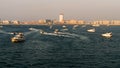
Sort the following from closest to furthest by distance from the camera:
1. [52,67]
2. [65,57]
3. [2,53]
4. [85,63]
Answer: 1. [52,67]
2. [85,63]
3. [65,57]
4. [2,53]

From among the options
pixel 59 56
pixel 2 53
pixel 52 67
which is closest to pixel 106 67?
pixel 52 67

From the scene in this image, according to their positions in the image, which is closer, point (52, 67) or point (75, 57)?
point (52, 67)

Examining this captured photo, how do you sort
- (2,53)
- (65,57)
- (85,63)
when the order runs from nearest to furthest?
(85,63) → (65,57) → (2,53)

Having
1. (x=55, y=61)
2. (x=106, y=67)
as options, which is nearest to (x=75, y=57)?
(x=55, y=61)

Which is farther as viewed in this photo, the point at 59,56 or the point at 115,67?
the point at 59,56

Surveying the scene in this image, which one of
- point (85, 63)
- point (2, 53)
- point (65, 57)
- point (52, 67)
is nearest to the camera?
point (52, 67)

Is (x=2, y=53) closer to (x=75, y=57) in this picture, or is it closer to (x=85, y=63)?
(x=75, y=57)

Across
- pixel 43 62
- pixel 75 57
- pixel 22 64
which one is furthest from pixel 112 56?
pixel 22 64

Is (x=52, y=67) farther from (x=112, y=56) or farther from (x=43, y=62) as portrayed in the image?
(x=112, y=56)
